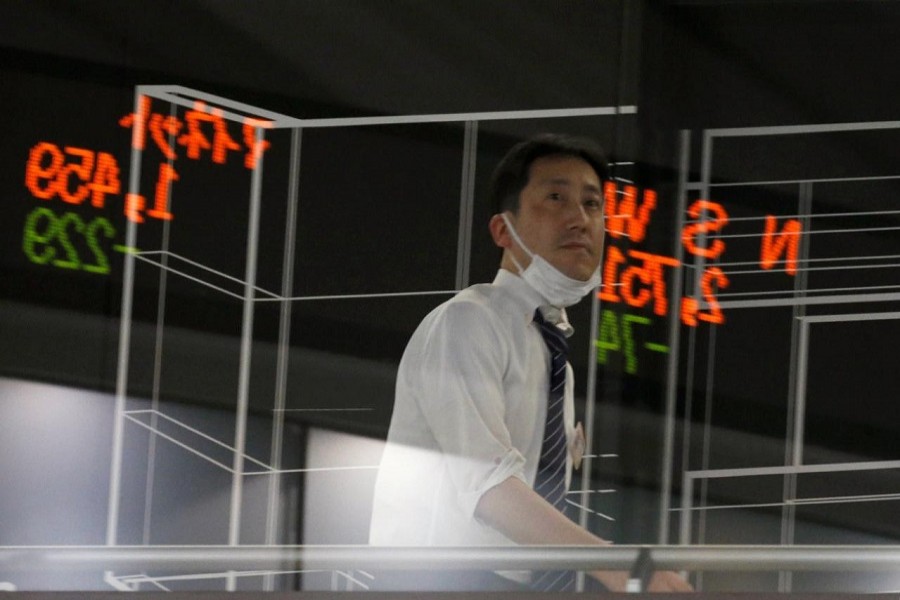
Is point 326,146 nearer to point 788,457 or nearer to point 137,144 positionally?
point 137,144

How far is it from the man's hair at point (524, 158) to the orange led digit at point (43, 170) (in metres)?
0.53

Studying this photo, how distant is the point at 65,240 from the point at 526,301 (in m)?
0.57

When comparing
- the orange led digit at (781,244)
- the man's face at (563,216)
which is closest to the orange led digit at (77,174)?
the man's face at (563,216)

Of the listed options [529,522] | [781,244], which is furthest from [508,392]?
[781,244]

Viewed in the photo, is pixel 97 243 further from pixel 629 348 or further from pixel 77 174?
pixel 629 348

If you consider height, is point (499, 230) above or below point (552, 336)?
above

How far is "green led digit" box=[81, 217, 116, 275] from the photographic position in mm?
1871

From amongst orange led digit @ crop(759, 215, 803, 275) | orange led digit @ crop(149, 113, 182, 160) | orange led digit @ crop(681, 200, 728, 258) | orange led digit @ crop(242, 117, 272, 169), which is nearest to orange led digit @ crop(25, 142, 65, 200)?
orange led digit @ crop(149, 113, 182, 160)

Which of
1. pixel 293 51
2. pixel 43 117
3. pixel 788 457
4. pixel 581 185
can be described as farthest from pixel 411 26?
pixel 788 457

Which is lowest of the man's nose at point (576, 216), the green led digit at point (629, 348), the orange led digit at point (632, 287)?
the green led digit at point (629, 348)

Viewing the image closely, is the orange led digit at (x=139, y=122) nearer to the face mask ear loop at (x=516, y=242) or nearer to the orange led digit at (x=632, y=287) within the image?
the face mask ear loop at (x=516, y=242)

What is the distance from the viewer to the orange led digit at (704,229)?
79.7 inches

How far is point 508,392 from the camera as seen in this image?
1.92 m

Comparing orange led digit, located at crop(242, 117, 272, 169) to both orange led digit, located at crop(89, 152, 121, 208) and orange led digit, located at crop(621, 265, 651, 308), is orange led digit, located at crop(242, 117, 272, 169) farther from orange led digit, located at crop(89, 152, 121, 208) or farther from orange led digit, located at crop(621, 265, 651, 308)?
orange led digit, located at crop(621, 265, 651, 308)
